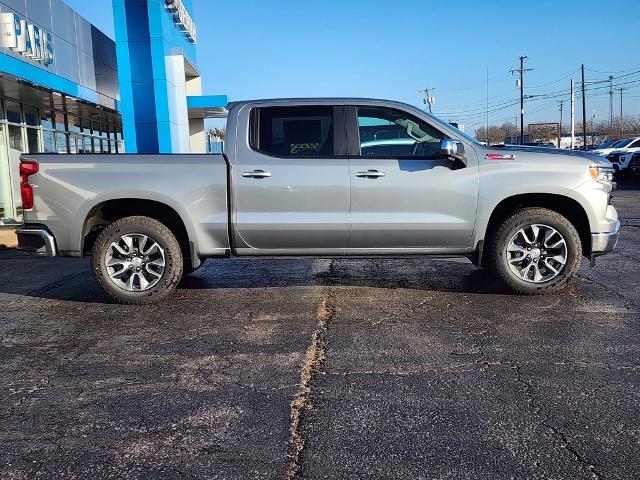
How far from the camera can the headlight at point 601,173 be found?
5865mm

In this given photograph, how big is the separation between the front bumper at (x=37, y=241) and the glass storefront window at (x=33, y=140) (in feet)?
36.5

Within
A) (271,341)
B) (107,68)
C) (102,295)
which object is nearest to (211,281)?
(102,295)

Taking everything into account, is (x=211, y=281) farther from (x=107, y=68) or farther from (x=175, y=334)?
(x=107, y=68)

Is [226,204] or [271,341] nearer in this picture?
[271,341]

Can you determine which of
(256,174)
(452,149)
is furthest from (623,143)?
(256,174)

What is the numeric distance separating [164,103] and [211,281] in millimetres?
12171

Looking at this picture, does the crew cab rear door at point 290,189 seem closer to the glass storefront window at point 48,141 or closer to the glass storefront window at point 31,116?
the glass storefront window at point 31,116

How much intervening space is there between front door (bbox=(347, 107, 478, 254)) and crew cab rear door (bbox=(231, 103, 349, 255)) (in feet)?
0.56

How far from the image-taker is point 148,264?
594cm

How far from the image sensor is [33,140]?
633 inches

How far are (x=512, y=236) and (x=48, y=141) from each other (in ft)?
50.1

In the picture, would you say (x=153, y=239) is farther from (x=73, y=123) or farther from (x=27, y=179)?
(x=73, y=123)

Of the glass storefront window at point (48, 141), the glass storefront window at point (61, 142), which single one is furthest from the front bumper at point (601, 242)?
the glass storefront window at point (61, 142)

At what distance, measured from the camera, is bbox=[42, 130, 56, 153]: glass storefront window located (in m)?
16.7
